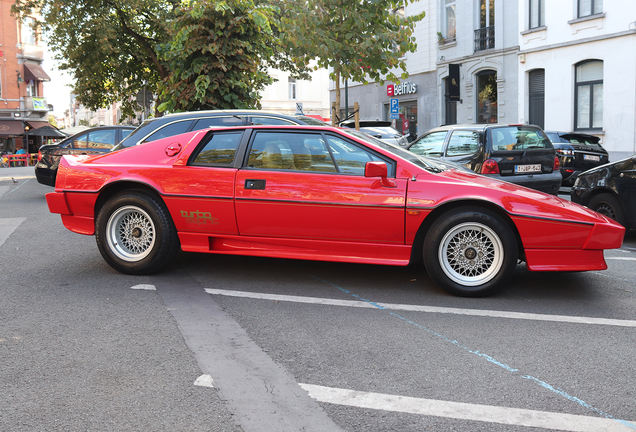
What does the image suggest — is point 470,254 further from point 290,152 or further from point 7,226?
point 7,226

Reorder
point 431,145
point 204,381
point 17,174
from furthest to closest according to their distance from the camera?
point 17,174 → point 431,145 → point 204,381

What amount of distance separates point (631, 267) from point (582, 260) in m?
1.89

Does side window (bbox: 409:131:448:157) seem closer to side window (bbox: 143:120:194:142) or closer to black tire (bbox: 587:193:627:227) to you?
black tire (bbox: 587:193:627:227)

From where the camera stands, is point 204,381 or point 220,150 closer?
point 204,381

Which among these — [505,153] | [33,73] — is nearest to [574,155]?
[505,153]

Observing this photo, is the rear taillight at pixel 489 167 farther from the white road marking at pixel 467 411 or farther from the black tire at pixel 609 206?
the white road marking at pixel 467 411

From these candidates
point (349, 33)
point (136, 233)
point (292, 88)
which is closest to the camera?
point (136, 233)

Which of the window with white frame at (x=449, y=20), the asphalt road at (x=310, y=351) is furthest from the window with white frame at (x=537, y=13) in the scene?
the asphalt road at (x=310, y=351)

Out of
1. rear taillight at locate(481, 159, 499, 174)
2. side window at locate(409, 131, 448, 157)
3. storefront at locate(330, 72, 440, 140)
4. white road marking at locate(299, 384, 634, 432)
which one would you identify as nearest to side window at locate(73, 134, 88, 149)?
side window at locate(409, 131, 448, 157)

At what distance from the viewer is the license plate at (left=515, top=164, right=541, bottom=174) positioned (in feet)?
33.6

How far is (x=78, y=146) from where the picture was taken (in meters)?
15.2

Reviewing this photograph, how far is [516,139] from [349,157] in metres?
5.69

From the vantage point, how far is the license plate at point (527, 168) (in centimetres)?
1025

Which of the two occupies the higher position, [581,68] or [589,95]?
[581,68]
